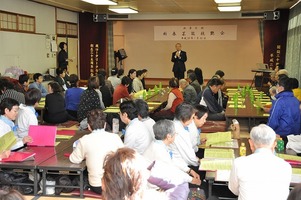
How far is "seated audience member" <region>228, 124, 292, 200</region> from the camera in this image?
249cm

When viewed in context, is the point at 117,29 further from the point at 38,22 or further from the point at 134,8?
the point at 38,22

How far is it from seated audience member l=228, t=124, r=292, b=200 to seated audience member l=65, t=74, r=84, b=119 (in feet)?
15.6

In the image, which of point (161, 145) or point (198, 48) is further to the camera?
point (198, 48)

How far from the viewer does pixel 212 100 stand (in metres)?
6.87

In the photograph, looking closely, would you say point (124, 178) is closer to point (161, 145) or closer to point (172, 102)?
point (161, 145)

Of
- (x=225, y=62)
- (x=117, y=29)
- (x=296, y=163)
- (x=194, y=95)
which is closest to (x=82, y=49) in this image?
(x=117, y=29)

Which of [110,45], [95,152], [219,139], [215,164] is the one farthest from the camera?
[110,45]

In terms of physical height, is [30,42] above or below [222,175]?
above

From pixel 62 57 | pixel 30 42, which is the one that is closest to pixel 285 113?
pixel 30 42

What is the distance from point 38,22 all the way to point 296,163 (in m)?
9.55

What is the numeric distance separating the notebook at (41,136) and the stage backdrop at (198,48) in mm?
12505

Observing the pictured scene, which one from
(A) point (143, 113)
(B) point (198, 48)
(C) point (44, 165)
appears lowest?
(C) point (44, 165)

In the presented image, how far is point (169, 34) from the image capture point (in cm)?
1617

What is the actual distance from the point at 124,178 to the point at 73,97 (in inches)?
223
